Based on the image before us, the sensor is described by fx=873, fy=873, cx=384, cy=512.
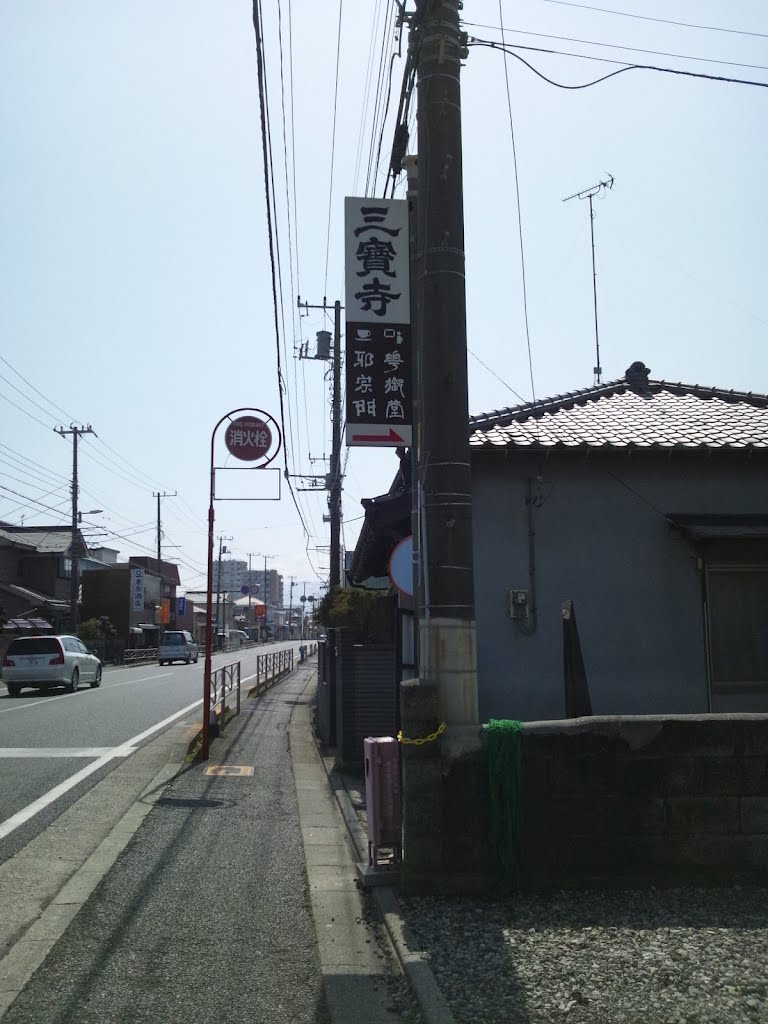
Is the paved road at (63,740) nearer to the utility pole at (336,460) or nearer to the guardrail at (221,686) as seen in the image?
the guardrail at (221,686)

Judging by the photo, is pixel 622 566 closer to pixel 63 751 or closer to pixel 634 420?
pixel 634 420

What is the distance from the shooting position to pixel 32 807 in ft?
28.6

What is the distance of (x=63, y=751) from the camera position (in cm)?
1243

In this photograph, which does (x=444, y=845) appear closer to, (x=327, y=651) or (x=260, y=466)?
(x=260, y=466)

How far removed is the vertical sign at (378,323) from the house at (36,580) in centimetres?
3987

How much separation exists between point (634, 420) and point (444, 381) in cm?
572

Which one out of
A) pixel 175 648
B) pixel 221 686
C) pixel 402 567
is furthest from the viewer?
pixel 175 648

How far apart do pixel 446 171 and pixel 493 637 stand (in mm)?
5375

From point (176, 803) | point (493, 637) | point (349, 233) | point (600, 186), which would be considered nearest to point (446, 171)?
point (349, 233)

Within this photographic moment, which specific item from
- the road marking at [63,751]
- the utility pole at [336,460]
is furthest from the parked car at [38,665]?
the road marking at [63,751]

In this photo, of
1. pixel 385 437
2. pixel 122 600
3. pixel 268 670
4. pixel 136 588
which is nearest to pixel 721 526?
pixel 385 437

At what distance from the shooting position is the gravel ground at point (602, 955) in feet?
13.4

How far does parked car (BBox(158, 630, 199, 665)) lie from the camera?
160 ft

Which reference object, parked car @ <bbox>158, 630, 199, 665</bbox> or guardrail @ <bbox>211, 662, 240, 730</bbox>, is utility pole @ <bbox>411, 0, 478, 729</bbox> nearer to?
guardrail @ <bbox>211, 662, 240, 730</bbox>
